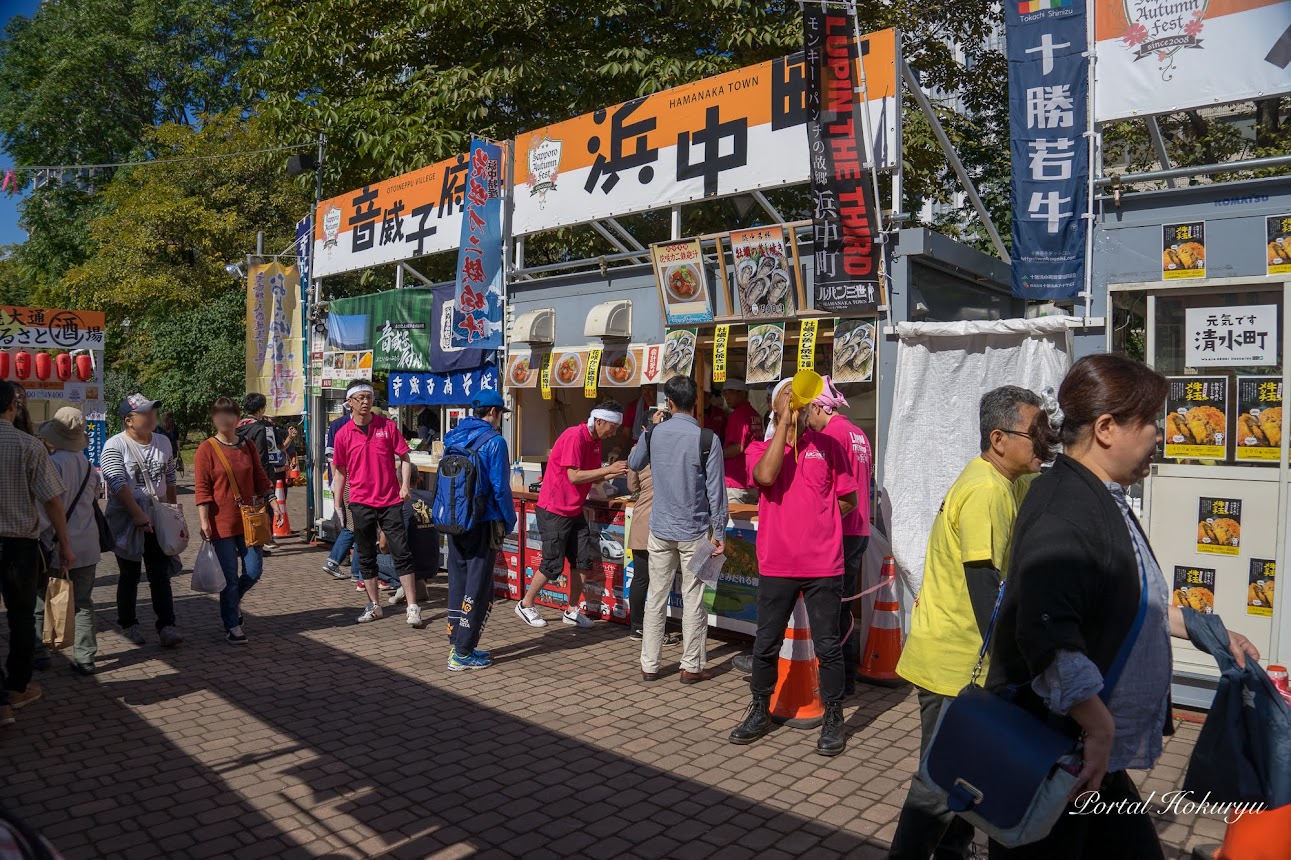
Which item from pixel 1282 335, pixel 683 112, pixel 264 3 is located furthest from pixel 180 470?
pixel 1282 335

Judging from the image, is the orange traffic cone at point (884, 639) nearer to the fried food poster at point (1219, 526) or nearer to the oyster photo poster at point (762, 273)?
the fried food poster at point (1219, 526)

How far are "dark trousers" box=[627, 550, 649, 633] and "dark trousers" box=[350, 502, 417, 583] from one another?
2032mm

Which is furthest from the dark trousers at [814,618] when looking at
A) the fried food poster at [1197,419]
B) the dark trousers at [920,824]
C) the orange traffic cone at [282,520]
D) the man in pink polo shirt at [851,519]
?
the orange traffic cone at [282,520]

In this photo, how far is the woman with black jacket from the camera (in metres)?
2.05

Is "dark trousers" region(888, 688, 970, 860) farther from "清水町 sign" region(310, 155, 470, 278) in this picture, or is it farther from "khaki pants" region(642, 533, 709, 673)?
"清水町 sign" region(310, 155, 470, 278)

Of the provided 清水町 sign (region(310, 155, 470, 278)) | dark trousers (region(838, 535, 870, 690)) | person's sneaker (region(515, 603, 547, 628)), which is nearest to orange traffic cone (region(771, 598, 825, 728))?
dark trousers (region(838, 535, 870, 690))

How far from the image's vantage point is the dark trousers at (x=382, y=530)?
786 centimetres

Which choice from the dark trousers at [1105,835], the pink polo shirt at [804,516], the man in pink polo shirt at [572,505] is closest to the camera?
the dark trousers at [1105,835]

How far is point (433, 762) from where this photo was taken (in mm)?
A: 4832

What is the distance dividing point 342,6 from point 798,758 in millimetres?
13760

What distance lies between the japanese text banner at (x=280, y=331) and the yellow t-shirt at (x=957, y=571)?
12.1 meters

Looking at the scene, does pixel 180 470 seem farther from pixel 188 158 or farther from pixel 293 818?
pixel 293 818

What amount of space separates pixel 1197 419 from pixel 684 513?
331cm

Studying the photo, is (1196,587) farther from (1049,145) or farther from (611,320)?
(611,320)
